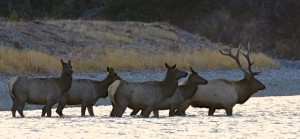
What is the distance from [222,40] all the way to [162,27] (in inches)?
447

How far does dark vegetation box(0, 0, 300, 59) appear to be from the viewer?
57.7 m

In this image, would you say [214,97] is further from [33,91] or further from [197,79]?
[33,91]

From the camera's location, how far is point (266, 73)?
1501 inches

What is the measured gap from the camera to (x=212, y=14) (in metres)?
62.1

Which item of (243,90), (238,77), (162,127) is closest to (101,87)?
(243,90)

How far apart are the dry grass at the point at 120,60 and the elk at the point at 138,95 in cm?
1249

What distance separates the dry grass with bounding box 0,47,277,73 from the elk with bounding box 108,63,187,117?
12488 mm

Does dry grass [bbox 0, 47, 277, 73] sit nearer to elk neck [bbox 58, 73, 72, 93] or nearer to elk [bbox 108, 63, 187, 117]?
elk neck [bbox 58, 73, 72, 93]

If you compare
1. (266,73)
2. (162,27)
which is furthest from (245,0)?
(266,73)

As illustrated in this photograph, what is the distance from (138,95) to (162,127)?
8.68ft

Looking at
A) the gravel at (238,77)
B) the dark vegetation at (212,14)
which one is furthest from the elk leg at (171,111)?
the dark vegetation at (212,14)

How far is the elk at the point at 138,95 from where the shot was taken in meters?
18.2

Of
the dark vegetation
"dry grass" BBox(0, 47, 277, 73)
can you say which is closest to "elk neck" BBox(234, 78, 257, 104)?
"dry grass" BBox(0, 47, 277, 73)

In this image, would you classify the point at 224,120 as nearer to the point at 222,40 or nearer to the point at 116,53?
the point at 116,53
